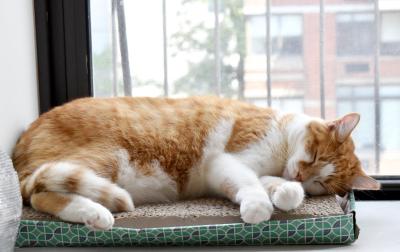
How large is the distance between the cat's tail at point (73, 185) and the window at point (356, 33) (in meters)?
1.09

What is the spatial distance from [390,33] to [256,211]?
41.6 inches

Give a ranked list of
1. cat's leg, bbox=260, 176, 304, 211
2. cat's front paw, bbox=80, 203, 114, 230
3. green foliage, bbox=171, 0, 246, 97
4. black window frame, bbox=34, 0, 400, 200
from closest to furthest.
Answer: cat's front paw, bbox=80, 203, 114, 230, cat's leg, bbox=260, 176, 304, 211, black window frame, bbox=34, 0, 400, 200, green foliage, bbox=171, 0, 246, 97

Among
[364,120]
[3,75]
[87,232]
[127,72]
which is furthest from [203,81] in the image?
[87,232]

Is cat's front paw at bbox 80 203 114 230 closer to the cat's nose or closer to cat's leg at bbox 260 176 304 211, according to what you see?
cat's leg at bbox 260 176 304 211

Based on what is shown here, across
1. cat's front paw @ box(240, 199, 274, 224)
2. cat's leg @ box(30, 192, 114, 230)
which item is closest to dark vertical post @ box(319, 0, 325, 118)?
cat's front paw @ box(240, 199, 274, 224)

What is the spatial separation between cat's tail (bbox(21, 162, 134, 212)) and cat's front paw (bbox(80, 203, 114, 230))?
0.26ft

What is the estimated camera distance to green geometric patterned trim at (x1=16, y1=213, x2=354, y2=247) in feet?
4.93

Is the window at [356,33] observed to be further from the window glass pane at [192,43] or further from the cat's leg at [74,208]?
the cat's leg at [74,208]

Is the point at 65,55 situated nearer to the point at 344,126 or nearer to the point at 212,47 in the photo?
the point at 212,47

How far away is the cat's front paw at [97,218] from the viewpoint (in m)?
1.44

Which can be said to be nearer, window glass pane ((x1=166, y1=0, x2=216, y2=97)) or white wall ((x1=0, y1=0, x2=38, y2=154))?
white wall ((x1=0, y1=0, x2=38, y2=154))

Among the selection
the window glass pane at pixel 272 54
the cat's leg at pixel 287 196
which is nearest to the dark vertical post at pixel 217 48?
the window glass pane at pixel 272 54

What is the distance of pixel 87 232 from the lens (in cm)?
150

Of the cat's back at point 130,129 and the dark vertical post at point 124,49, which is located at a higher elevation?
the dark vertical post at point 124,49
